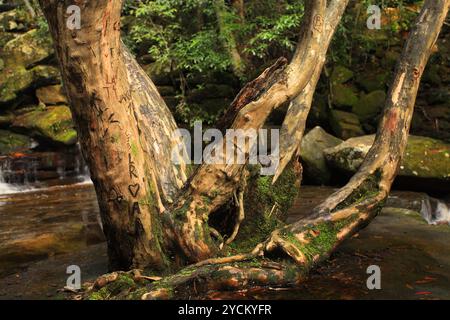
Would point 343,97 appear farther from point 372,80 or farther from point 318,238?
point 318,238

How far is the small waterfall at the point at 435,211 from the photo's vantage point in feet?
27.7

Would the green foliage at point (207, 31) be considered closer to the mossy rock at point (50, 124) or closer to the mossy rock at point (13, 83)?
the mossy rock at point (50, 124)

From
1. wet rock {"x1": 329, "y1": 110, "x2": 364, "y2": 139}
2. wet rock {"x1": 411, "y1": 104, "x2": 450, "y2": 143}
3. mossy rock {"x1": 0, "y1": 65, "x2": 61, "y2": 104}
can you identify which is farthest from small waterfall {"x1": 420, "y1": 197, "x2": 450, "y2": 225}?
mossy rock {"x1": 0, "y1": 65, "x2": 61, "y2": 104}

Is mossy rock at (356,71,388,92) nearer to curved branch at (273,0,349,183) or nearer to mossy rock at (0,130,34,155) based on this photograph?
curved branch at (273,0,349,183)

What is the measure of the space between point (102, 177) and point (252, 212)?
6.21ft

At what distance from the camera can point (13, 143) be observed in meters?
13.3

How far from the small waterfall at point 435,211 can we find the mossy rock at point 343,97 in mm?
3819

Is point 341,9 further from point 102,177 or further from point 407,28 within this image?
point 407,28

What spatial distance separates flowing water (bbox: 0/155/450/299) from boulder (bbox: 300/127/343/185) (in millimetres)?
910

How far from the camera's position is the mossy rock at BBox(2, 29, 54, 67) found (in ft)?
47.9

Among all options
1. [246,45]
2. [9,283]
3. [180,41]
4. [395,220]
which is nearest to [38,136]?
[180,41]

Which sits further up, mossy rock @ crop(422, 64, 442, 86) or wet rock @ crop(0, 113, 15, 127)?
mossy rock @ crop(422, 64, 442, 86)

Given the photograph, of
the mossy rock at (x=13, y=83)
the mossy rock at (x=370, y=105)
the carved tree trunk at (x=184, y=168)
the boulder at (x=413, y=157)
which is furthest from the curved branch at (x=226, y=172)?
the mossy rock at (x=13, y=83)
